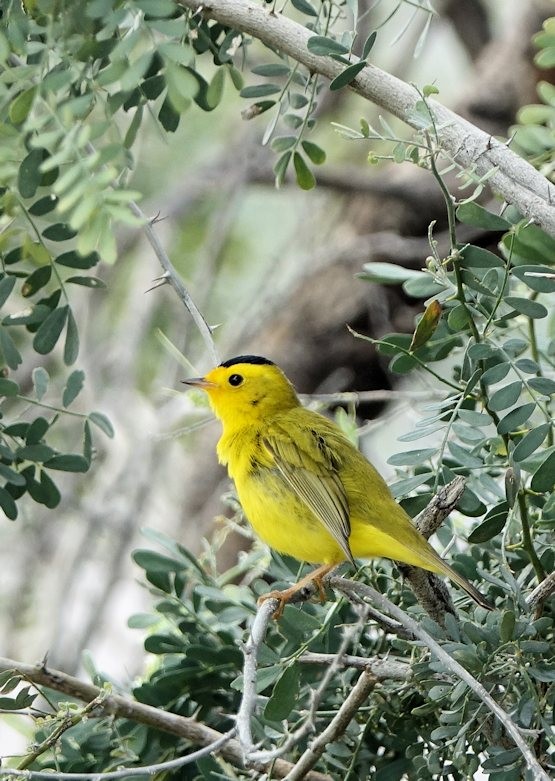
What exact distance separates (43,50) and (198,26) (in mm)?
443

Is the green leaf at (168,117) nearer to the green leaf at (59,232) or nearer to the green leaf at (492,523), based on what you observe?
the green leaf at (59,232)

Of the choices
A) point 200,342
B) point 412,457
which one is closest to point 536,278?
point 412,457

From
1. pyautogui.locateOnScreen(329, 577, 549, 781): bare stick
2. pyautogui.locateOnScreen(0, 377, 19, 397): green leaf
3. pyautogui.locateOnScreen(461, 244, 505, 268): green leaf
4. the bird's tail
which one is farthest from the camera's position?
pyautogui.locateOnScreen(0, 377, 19, 397): green leaf

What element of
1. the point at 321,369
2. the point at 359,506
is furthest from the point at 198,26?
the point at 321,369

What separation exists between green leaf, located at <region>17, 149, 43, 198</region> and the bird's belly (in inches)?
36.7

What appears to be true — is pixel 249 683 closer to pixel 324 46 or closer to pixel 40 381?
pixel 40 381

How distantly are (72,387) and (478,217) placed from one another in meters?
0.96

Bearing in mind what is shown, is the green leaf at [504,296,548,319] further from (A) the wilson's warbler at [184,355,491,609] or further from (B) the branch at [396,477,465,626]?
(A) the wilson's warbler at [184,355,491,609]

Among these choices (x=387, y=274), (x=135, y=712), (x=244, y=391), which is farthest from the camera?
(x=244, y=391)

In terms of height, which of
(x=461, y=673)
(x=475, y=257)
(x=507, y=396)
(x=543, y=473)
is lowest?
(x=461, y=673)

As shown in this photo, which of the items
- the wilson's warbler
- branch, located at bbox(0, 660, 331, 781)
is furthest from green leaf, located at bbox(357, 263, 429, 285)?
branch, located at bbox(0, 660, 331, 781)

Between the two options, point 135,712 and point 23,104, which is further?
point 135,712

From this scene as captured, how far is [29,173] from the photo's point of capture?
2.16 meters

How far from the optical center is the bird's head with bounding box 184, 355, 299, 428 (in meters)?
3.06
